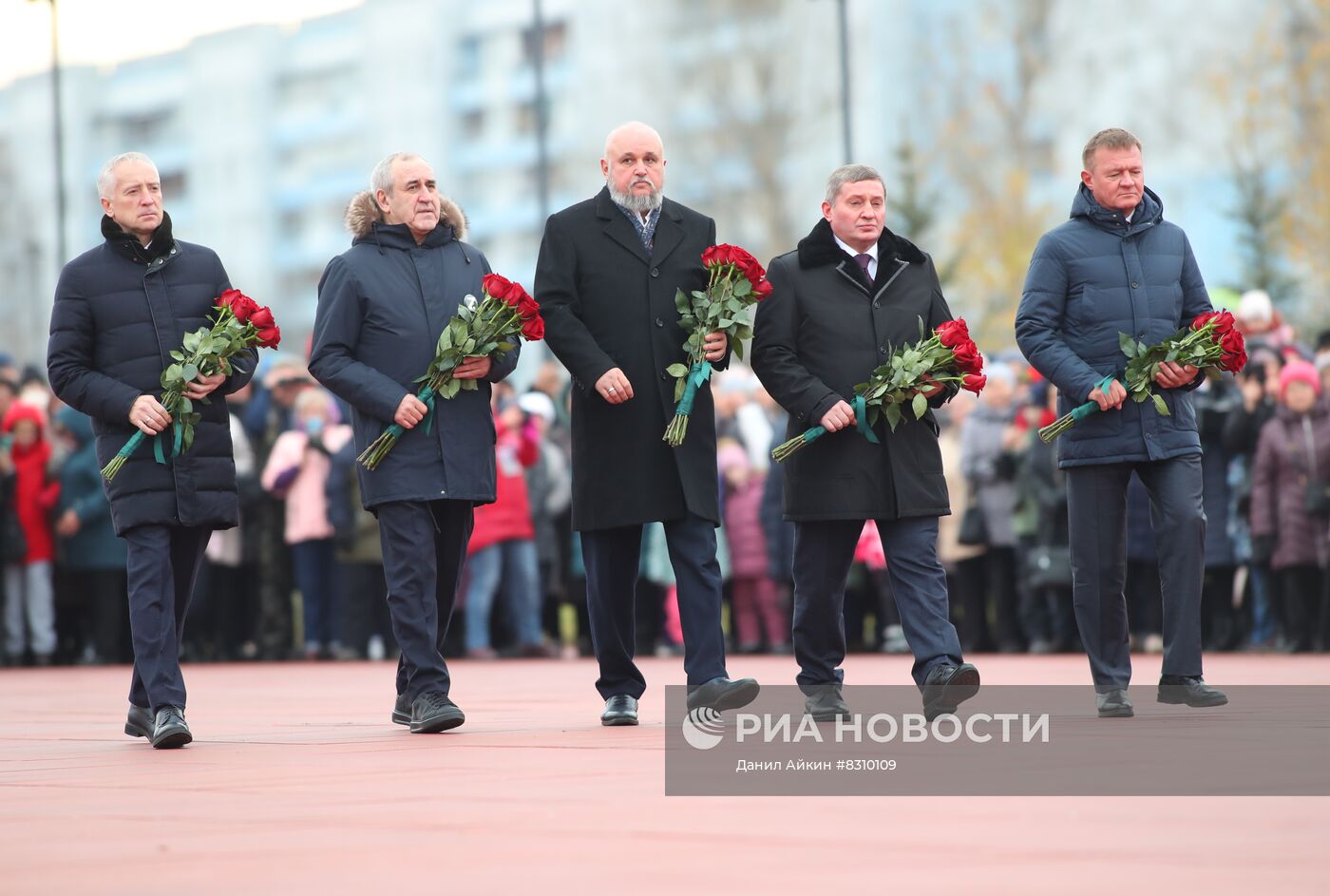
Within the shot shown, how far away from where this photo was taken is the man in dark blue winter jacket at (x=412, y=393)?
8.87 m

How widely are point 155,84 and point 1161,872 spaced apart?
108540 mm

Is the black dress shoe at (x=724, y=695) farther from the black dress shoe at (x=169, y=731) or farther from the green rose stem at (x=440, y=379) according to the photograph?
the black dress shoe at (x=169, y=731)

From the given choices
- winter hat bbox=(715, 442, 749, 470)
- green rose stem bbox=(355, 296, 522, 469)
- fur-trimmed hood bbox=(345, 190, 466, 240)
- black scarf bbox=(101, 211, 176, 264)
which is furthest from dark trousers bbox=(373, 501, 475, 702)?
winter hat bbox=(715, 442, 749, 470)

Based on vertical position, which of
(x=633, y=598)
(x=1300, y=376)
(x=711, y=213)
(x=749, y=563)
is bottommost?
(x=749, y=563)

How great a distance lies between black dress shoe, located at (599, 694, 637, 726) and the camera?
8.92 meters

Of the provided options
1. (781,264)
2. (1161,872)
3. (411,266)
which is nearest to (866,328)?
(781,264)

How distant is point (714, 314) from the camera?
A: 8.75 meters

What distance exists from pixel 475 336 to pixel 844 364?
1.45m

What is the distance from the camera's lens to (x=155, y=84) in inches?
4277

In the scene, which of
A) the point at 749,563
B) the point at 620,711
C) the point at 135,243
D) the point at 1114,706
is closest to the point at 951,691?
the point at 1114,706

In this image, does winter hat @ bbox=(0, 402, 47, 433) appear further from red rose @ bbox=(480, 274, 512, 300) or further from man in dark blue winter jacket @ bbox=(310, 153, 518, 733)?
red rose @ bbox=(480, 274, 512, 300)

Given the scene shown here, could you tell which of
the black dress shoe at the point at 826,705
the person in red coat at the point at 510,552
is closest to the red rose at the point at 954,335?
the black dress shoe at the point at 826,705

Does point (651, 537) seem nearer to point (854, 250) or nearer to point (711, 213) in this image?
point (854, 250)

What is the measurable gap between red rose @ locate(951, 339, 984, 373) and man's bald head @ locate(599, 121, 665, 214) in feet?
4.41
